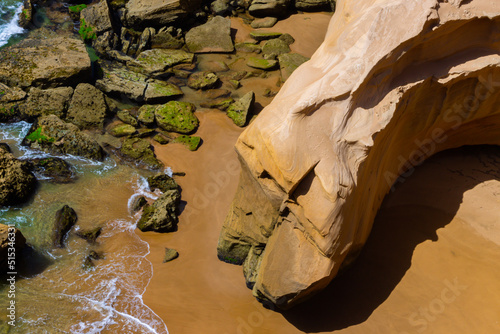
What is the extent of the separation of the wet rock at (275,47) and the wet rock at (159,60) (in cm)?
161

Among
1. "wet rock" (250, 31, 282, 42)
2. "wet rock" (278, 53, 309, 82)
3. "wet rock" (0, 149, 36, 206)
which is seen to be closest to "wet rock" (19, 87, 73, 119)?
"wet rock" (0, 149, 36, 206)

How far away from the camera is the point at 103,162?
7.30 m

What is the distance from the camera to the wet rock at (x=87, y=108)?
7879 millimetres

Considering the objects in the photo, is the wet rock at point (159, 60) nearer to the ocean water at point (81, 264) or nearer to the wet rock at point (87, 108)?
the wet rock at point (87, 108)

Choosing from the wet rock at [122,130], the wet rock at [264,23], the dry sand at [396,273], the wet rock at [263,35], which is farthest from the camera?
the wet rock at [264,23]

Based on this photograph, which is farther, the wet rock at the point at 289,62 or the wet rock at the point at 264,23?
the wet rock at the point at 264,23

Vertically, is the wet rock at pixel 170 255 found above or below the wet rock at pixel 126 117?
below

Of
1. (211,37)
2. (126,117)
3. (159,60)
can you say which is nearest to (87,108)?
(126,117)

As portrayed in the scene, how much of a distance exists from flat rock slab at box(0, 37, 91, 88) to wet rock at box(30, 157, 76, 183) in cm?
201

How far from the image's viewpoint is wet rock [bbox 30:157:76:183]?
6891 millimetres

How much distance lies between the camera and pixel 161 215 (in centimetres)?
613

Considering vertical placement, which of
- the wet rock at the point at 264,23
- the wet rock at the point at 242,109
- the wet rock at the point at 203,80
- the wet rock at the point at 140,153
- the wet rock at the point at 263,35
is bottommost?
the wet rock at the point at 140,153

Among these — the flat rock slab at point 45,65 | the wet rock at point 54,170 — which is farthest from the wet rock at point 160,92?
the wet rock at point 54,170

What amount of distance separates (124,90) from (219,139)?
2152mm
